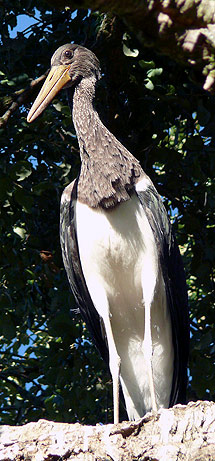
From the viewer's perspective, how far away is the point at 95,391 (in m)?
6.19

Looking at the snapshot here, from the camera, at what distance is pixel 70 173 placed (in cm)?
585

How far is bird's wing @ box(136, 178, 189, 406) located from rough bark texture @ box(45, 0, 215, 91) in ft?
11.1

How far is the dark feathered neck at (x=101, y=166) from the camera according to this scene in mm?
4965

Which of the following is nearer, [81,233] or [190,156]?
[81,233]

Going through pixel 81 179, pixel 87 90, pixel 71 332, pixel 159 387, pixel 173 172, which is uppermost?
pixel 87 90

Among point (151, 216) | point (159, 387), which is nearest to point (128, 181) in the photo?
point (151, 216)

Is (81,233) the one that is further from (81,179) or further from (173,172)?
(173,172)

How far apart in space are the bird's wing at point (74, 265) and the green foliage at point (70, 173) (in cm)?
23

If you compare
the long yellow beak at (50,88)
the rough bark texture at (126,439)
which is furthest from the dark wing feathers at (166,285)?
the rough bark texture at (126,439)

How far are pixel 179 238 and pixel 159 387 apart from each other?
1.37m

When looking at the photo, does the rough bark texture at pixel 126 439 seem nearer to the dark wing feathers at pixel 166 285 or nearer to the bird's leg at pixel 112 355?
the bird's leg at pixel 112 355

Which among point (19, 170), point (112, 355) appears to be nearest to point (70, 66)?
point (19, 170)

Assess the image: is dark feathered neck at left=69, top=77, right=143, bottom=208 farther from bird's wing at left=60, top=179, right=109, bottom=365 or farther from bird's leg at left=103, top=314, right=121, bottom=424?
bird's leg at left=103, top=314, right=121, bottom=424

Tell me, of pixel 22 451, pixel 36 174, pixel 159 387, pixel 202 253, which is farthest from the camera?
pixel 36 174
